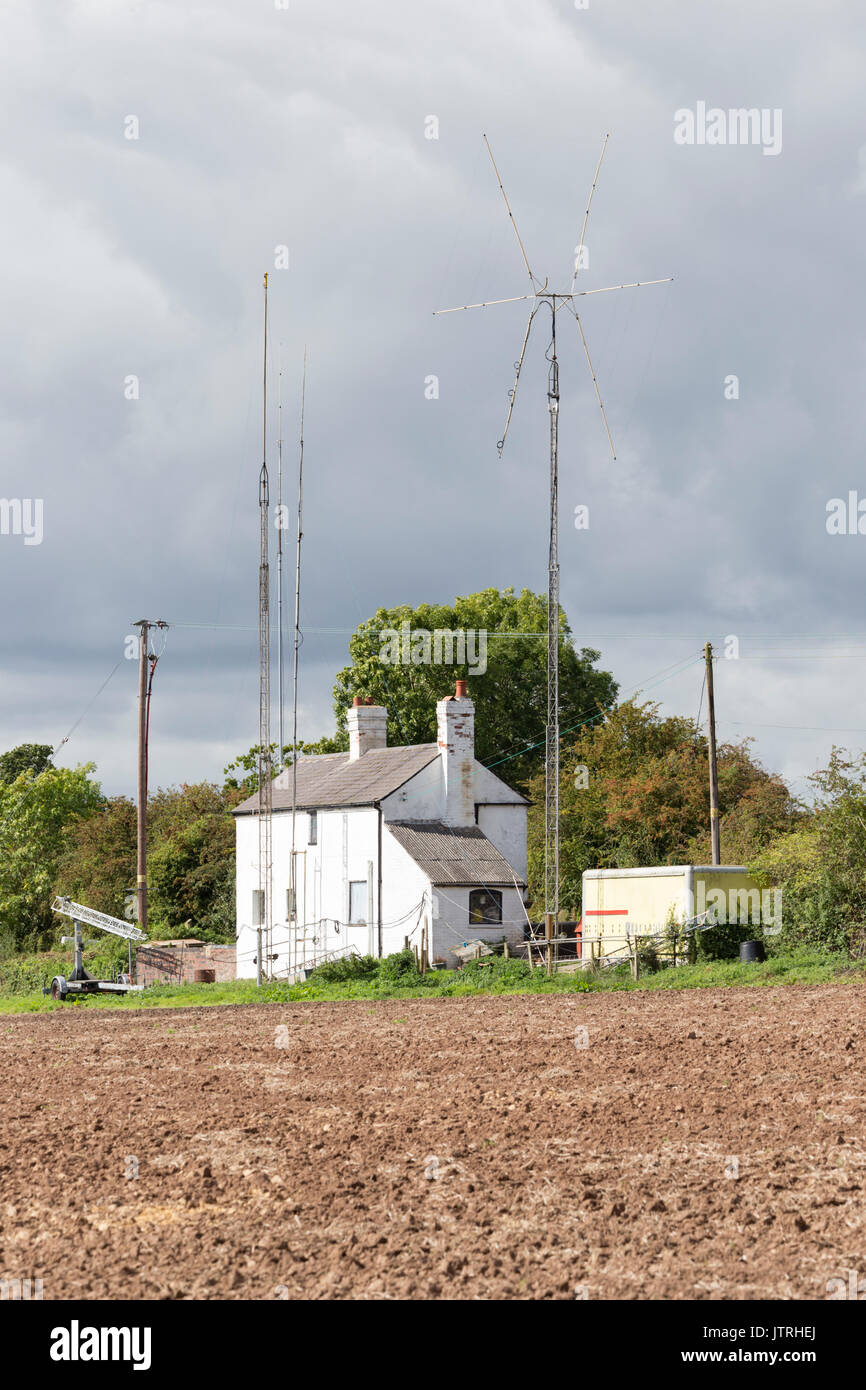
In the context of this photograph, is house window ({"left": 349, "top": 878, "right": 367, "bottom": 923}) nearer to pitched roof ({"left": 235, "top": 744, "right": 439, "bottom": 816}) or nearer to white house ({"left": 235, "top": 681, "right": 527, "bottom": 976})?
white house ({"left": 235, "top": 681, "right": 527, "bottom": 976})

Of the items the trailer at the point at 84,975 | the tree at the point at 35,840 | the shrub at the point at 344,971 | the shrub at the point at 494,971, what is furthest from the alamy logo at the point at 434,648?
the shrub at the point at 494,971

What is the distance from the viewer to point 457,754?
40625mm

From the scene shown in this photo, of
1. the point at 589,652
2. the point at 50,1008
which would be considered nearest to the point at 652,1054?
the point at 50,1008

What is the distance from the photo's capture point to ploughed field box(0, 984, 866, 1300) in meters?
7.52

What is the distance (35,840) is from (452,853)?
29.6 m

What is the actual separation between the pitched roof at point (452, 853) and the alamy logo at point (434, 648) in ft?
65.8

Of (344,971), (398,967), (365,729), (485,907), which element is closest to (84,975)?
(344,971)

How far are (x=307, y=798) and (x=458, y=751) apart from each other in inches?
203

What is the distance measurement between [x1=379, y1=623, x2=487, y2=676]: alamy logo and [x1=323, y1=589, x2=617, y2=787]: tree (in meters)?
0.05

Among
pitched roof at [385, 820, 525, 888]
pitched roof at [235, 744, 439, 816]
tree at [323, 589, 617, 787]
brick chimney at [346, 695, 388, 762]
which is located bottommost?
pitched roof at [385, 820, 525, 888]

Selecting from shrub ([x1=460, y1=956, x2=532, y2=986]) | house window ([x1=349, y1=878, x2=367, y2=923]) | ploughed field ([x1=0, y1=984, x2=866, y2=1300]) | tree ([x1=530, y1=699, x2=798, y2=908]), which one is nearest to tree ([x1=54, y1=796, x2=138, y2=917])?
house window ([x1=349, y1=878, x2=367, y2=923])

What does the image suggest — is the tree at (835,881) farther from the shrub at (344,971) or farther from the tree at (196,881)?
the tree at (196,881)

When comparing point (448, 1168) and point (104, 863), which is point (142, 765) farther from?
point (448, 1168)

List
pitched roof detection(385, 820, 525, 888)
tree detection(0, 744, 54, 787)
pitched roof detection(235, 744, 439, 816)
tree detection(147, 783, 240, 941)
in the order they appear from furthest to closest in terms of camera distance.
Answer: tree detection(0, 744, 54, 787) < tree detection(147, 783, 240, 941) < pitched roof detection(235, 744, 439, 816) < pitched roof detection(385, 820, 525, 888)
